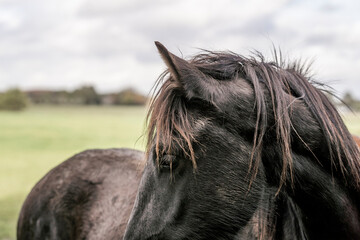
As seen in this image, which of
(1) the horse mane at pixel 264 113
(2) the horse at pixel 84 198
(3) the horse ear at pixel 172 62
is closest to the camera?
(3) the horse ear at pixel 172 62

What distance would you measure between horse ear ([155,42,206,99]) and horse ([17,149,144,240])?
1.67m

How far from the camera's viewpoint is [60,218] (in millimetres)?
3875

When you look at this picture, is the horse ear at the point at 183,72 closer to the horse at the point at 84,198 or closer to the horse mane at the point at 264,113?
the horse mane at the point at 264,113

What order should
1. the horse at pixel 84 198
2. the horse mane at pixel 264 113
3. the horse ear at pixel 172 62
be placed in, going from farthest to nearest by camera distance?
the horse at pixel 84 198, the horse mane at pixel 264 113, the horse ear at pixel 172 62

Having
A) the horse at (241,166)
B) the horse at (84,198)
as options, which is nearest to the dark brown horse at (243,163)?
Result: the horse at (241,166)

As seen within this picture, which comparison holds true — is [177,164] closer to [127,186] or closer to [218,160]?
[218,160]

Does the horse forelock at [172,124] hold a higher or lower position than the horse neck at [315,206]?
higher

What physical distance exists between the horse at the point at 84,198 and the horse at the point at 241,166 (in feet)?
4.77

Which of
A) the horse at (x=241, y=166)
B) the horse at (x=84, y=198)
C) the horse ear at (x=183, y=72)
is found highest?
the horse ear at (x=183, y=72)

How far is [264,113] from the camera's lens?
2090 mm

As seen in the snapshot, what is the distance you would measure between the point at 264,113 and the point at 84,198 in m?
2.45

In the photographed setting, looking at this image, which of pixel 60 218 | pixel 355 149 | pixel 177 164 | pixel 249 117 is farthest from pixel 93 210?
pixel 355 149

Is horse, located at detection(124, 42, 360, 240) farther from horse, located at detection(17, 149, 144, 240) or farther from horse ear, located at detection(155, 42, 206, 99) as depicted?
horse, located at detection(17, 149, 144, 240)

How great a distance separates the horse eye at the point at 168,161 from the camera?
82.7 inches
